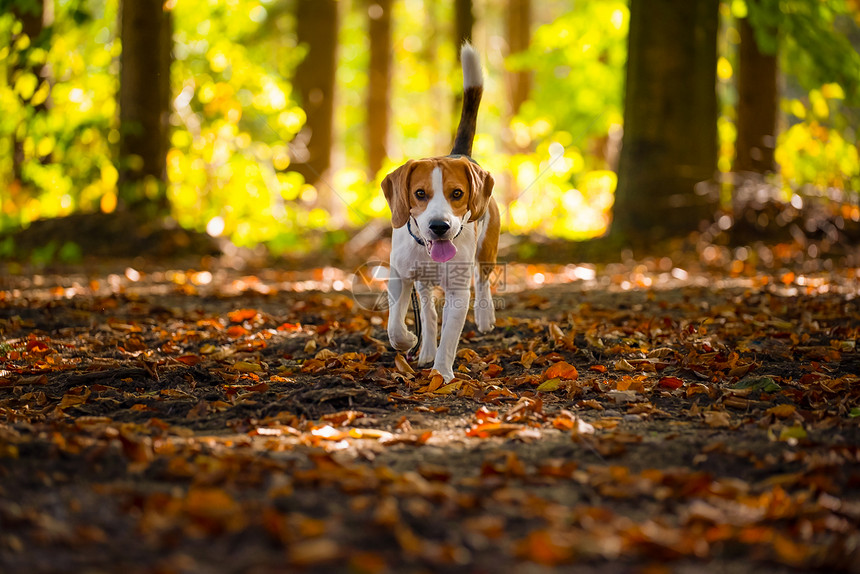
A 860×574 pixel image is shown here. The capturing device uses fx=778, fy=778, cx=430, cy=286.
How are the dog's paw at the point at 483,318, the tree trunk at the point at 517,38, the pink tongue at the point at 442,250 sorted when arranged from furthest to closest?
the tree trunk at the point at 517,38, the dog's paw at the point at 483,318, the pink tongue at the point at 442,250

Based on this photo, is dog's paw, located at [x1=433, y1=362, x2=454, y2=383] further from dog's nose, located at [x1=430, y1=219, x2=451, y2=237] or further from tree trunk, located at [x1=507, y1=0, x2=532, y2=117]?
tree trunk, located at [x1=507, y1=0, x2=532, y2=117]

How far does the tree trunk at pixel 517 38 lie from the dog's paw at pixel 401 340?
56.9ft

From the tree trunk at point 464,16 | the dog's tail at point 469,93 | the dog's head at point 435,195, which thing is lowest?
the dog's head at point 435,195

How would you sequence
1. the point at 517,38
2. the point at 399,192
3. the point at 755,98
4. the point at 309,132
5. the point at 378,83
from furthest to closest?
the point at 517,38 → the point at 378,83 → the point at 309,132 → the point at 755,98 → the point at 399,192

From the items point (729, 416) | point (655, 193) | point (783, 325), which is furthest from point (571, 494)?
point (655, 193)

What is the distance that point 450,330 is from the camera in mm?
4211

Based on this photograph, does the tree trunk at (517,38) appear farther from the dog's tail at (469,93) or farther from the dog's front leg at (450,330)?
the dog's front leg at (450,330)

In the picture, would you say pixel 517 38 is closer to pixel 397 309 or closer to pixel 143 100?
pixel 143 100

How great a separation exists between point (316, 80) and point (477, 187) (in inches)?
477

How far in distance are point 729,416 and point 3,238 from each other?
1011 centimetres

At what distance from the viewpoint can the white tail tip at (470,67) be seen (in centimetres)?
521

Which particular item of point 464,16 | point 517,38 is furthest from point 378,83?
point 517,38

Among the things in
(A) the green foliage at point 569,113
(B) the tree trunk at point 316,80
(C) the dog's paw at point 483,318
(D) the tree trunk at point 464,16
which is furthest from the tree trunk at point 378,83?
(C) the dog's paw at point 483,318

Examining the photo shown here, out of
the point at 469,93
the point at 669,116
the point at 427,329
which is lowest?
the point at 427,329
